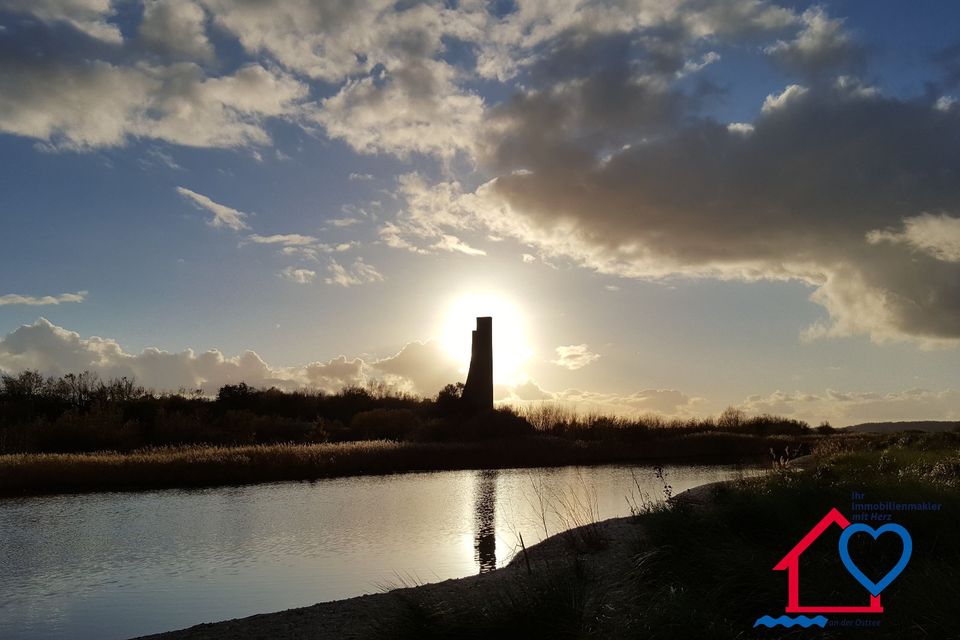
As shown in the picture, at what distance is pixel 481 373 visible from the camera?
44.8 m

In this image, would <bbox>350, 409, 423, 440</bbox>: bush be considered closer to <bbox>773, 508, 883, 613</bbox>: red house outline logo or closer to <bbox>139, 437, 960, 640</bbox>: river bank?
<bbox>139, 437, 960, 640</bbox>: river bank

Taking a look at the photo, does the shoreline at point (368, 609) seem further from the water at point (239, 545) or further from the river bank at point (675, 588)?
the water at point (239, 545)

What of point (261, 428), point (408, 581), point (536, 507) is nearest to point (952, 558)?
point (408, 581)

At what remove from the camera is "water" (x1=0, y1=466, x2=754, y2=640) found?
36.3 feet

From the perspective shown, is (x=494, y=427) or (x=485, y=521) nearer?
(x=485, y=521)

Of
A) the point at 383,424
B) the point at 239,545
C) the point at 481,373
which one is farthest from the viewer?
the point at 383,424

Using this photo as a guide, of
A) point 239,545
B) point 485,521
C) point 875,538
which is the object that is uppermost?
point 875,538

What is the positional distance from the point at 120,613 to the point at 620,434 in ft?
125

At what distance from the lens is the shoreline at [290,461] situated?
25406 millimetres

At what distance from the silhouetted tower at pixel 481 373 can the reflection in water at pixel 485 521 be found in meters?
15.2

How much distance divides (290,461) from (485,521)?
47.0ft

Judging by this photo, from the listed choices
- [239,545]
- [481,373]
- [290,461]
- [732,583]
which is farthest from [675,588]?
[481,373]

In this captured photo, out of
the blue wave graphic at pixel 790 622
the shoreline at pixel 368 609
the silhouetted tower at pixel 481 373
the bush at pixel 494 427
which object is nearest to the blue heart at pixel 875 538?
the blue wave graphic at pixel 790 622

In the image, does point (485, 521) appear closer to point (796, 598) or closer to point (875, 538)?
point (875, 538)
